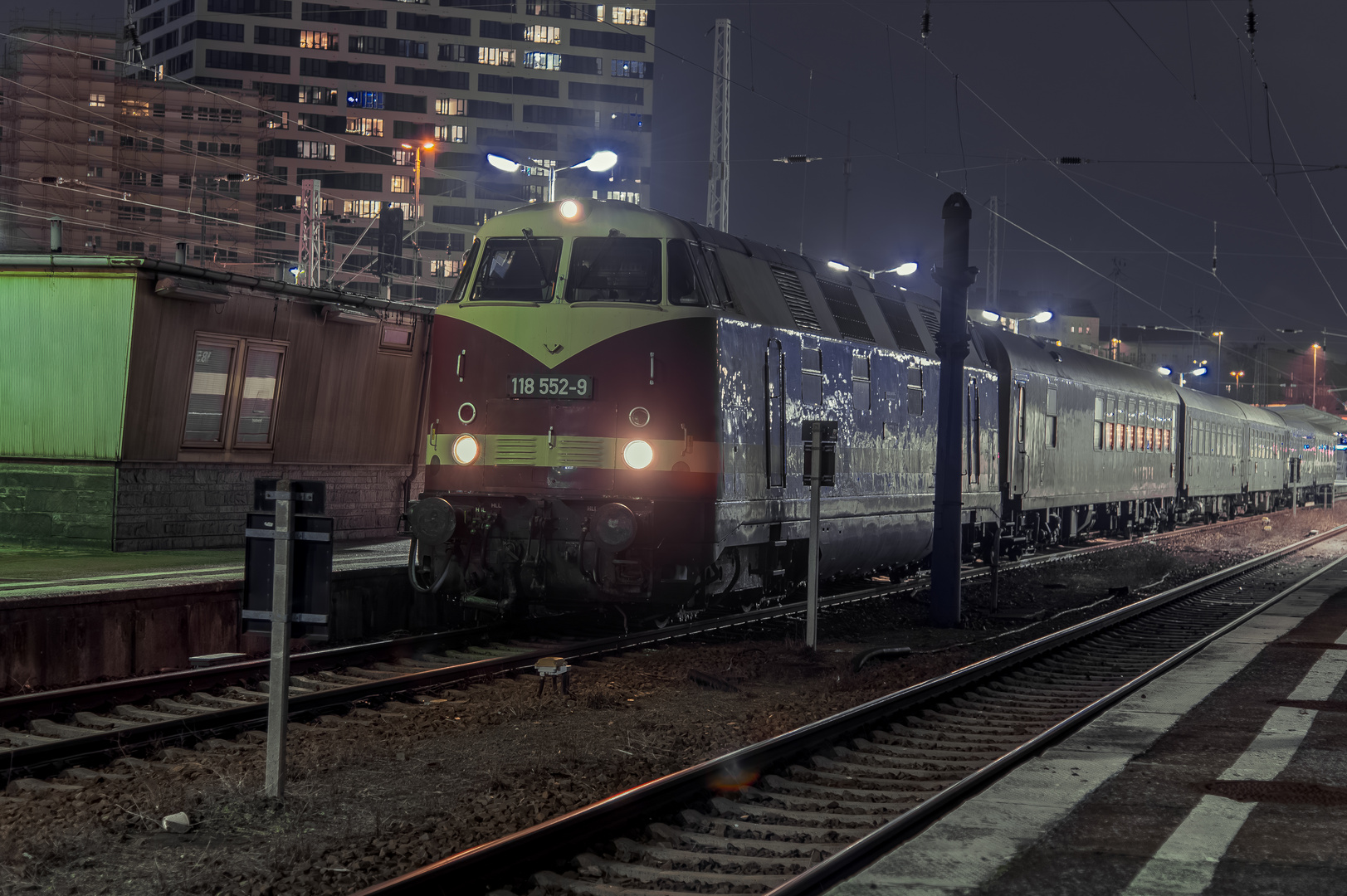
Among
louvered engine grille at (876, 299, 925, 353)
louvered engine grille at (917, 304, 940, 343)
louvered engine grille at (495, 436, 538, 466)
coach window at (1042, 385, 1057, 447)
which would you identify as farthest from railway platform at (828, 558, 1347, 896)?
coach window at (1042, 385, 1057, 447)

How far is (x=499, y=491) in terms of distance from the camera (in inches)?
477

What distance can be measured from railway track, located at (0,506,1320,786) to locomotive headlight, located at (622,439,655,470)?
5.89 ft

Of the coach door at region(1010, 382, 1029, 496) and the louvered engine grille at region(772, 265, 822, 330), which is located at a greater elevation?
the louvered engine grille at region(772, 265, 822, 330)

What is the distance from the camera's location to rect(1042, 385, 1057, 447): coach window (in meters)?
22.6

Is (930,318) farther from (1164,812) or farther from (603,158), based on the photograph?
(1164,812)

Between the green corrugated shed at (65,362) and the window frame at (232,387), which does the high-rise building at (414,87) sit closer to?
the window frame at (232,387)

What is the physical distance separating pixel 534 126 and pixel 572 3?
10.7 m

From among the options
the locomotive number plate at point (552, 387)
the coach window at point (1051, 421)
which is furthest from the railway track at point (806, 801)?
the coach window at point (1051, 421)

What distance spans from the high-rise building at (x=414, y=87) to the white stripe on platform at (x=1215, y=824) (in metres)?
96.0

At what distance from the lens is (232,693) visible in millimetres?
9938

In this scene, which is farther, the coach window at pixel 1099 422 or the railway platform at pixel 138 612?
the coach window at pixel 1099 422

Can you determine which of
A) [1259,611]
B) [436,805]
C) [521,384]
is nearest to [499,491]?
[521,384]

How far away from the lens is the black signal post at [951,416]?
1504 centimetres

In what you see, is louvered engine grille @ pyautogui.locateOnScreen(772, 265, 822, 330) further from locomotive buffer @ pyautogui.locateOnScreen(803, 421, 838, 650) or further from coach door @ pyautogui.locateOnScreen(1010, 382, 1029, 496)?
coach door @ pyautogui.locateOnScreen(1010, 382, 1029, 496)
